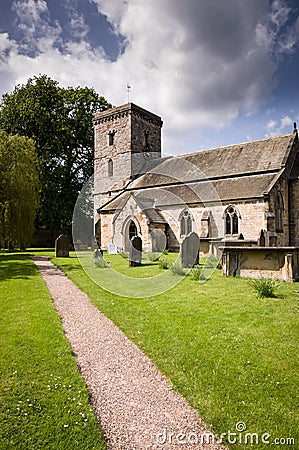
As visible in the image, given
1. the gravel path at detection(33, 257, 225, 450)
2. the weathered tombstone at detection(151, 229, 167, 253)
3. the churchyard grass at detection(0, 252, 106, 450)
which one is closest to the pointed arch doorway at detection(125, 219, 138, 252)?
the weathered tombstone at detection(151, 229, 167, 253)

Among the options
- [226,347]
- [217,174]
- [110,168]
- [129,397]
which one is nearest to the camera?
[129,397]

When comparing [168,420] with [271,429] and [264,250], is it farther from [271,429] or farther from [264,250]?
[264,250]

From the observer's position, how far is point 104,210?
89.8 ft

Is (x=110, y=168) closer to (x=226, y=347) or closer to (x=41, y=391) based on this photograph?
(x=226, y=347)

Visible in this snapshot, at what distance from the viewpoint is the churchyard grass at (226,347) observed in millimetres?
4059

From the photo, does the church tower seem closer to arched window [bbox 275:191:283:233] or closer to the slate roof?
the slate roof

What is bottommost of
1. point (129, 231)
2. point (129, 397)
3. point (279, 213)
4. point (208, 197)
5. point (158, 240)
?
point (129, 397)

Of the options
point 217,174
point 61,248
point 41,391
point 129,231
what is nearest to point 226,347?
point 41,391

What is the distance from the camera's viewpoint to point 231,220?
21.9 m

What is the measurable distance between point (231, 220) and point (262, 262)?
1074cm

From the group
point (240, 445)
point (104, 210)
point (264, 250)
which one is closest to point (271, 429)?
point (240, 445)

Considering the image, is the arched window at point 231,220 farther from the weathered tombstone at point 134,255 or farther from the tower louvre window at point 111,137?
the tower louvre window at point 111,137

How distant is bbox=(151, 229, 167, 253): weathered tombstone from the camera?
74.8 feet

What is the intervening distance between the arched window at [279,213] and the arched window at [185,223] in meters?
5.91
